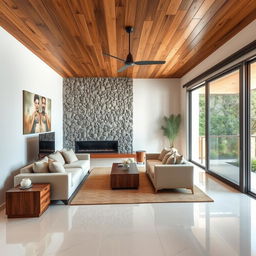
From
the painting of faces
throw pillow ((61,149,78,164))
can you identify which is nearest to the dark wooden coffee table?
throw pillow ((61,149,78,164))

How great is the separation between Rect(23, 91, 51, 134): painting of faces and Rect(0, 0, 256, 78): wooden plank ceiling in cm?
112

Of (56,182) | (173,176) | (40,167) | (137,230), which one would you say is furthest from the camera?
(173,176)

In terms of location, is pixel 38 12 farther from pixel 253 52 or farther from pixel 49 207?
pixel 253 52

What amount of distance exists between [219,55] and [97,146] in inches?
208

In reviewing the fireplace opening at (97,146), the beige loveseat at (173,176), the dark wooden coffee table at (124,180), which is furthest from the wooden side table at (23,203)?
the fireplace opening at (97,146)

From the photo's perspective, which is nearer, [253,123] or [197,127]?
[253,123]

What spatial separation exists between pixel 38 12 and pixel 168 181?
3.68 metres

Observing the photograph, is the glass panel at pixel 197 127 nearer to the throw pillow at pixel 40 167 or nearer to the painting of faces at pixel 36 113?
the painting of faces at pixel 36 113

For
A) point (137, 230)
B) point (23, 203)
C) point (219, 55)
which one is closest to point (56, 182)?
point (23, 203)

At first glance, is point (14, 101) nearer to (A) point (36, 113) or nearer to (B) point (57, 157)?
(A) point (36, 113)

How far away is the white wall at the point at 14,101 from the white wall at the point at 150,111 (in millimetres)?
3956

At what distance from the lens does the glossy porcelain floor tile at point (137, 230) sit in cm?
228

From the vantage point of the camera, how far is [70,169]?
15.2 feet

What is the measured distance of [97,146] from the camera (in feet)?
26.6
